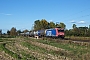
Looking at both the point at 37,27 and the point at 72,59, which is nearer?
the point at 72,59

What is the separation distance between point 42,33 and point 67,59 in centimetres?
7043

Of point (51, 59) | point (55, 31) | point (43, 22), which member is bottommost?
point (51, 59)

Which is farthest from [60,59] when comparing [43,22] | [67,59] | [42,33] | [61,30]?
[43,22]

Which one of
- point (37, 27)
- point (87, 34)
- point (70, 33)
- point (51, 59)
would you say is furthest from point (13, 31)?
point (51, 59)

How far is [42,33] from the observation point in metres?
87.5

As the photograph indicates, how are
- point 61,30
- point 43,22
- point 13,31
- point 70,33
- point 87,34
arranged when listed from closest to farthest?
point 61,30 → point 87,34 → point 70,33 → point 43,22 → point 13,31

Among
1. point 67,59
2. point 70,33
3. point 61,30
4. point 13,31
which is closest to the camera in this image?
point 67,59

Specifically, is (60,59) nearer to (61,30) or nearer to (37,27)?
(61,30)

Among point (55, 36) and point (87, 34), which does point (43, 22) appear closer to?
point (87, 34)

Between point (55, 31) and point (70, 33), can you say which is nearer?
point (55, 31)

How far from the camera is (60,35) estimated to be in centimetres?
6344

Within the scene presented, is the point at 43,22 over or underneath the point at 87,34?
over

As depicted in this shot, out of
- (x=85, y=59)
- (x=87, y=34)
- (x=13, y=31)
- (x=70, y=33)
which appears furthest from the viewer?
(x=13, y=31)

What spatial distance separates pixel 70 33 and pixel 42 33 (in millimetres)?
17610
